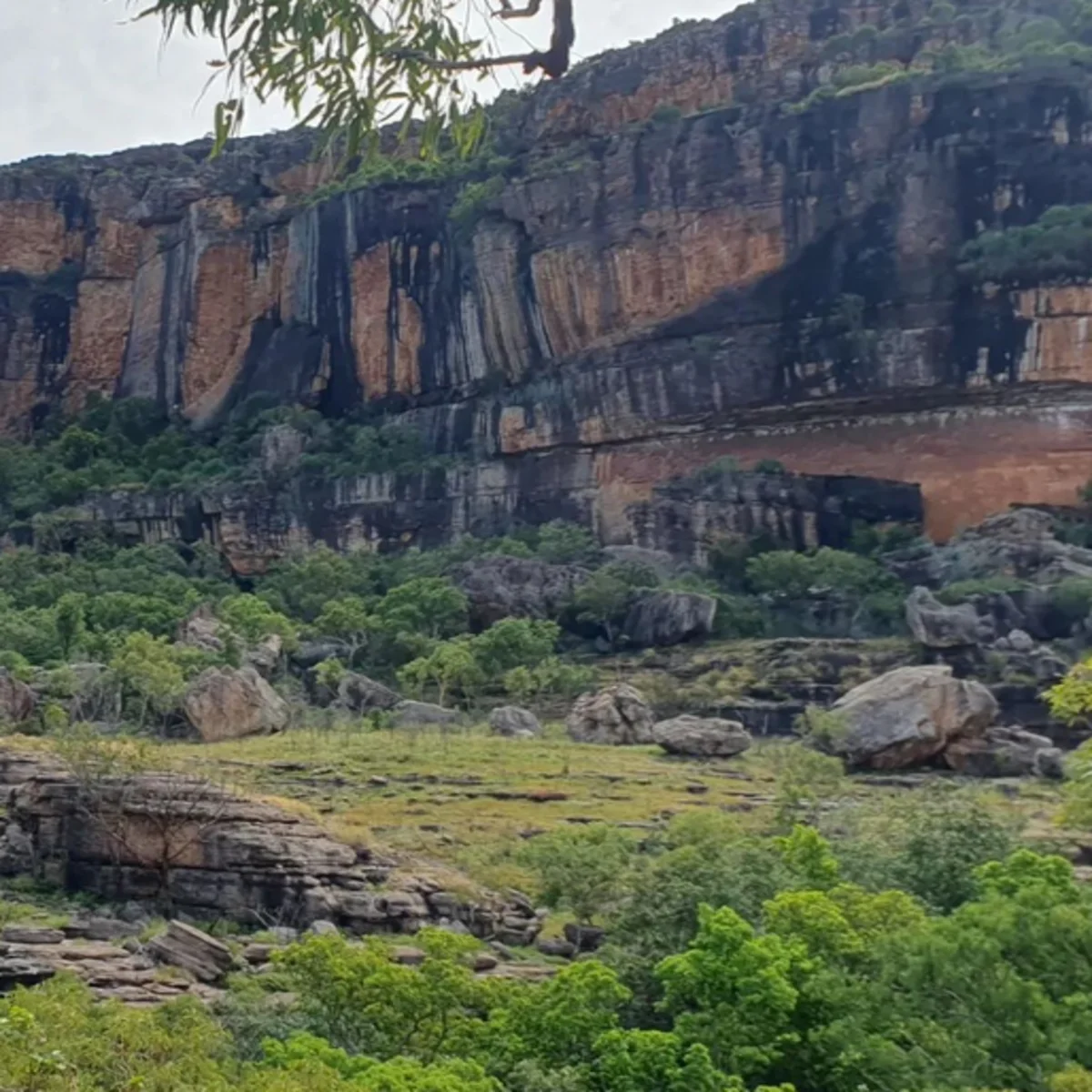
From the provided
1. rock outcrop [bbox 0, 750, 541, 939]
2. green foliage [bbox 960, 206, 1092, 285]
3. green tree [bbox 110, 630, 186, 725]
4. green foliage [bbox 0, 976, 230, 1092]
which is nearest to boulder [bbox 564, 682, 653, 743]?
green tree [bbox 110, 630, 186, 725]

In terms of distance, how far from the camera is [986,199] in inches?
2291

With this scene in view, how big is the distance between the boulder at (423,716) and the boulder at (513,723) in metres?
0.95

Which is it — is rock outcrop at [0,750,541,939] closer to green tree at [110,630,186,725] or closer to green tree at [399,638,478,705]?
green tree at [110,630,186,725]

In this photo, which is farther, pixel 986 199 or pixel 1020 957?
pixel 986 199

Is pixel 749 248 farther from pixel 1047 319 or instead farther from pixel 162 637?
pixel 162 637

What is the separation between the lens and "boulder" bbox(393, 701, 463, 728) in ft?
122

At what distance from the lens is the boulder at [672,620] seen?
46281 mm

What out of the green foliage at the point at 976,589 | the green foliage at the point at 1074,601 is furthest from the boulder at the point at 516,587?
the green foliage at the point at 1074,601

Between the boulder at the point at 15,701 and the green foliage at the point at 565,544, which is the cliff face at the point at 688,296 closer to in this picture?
the green foliage at the point at 565,544

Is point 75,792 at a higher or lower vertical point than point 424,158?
lower

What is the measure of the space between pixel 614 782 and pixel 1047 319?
111 ft

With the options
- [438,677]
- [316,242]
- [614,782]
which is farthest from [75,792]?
[316,242]

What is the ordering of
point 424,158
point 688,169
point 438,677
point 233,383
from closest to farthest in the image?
Result: 1. point 424,158
2. point 438,677
3. point 688,169
4. point 233,383

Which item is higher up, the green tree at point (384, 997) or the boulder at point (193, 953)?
the green tree at point (384, 997)
